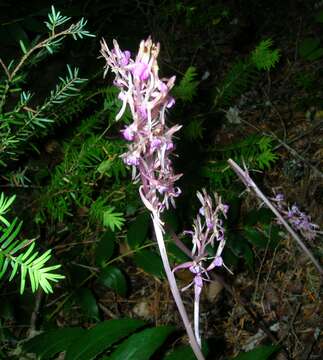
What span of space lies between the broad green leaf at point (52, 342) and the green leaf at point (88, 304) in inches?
12.0

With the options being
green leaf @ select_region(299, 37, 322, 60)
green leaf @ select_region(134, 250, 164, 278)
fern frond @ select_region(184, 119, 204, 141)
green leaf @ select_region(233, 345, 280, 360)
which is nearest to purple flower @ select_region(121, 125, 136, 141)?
green leaf @ select_region(233, 345, 280, 360)

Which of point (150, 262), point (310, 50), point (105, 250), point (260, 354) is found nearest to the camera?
point (260, 354)

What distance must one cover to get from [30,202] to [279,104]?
2128mm

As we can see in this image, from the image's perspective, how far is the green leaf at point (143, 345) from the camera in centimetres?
164

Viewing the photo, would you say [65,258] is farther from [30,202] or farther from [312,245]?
[312,245]

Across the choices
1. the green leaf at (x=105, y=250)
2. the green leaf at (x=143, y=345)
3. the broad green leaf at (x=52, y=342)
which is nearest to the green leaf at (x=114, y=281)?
the green leaf at (x=105, y=250)

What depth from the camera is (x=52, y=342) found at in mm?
1859

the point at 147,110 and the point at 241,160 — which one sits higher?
the point at 241,160

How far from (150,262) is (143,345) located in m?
0.59

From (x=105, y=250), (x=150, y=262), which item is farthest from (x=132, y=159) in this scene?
(x=105, y=250)

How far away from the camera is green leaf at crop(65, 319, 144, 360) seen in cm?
168

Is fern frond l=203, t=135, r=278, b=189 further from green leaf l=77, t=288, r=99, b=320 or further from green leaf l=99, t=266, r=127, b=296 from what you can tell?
green leaf l=77, t=288, r=99, b=320

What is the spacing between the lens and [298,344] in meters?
2.21

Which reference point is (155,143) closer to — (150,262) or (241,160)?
(150,262)
